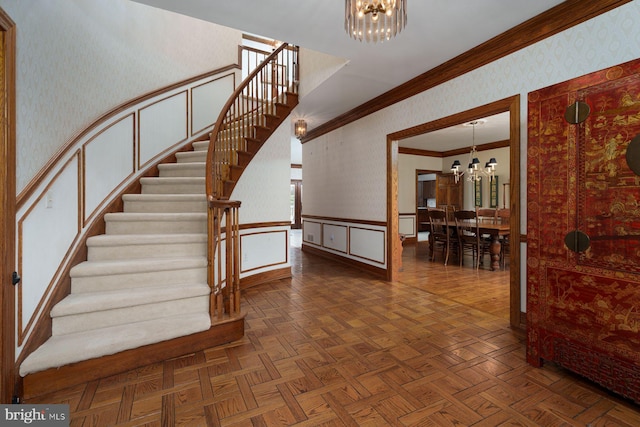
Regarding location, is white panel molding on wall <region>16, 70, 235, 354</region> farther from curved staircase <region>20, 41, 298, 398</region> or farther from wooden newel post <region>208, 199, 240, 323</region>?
wooden newel post <region>208, 199, 240, 323</region>

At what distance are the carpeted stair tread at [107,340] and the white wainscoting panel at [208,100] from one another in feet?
10.5

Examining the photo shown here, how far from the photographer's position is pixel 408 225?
8203 mm

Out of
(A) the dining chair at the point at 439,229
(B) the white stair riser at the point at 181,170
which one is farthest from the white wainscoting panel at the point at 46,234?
(A) the dining chair at the point at 439,229

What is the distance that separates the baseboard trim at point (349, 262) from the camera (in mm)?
4527

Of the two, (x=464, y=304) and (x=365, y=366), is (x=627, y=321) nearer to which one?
(x=365, y=366)

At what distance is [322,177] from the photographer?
20.6 ft

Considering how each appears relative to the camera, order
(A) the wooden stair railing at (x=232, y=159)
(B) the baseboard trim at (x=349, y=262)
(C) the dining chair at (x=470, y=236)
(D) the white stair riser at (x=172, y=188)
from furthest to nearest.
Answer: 1. (C) the dining chair at (x=470, y=236)
2. (B) the baseboard trim at (x=349, y=262)
3. (D) the white stair riser at (x=172, y=188)
4. (A) the wooden stair railing at (x=232, y=159)

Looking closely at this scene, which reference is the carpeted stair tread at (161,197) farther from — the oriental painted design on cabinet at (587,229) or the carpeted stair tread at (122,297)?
the oriental painted design on cabinet at (587,229)

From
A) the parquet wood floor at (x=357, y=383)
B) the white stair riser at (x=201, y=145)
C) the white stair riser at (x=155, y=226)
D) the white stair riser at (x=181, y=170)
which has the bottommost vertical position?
the parquet wood floor at (x=357, y=383)

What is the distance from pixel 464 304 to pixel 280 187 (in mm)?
2875

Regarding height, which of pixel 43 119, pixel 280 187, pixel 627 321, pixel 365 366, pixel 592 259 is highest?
pixel 43 119

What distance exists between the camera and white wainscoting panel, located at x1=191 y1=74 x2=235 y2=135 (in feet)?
15.0

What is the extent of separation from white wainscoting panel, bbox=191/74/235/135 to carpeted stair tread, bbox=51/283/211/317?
9.58 feet

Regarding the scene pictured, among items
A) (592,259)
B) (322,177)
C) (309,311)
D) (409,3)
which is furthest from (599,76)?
(322,177)
